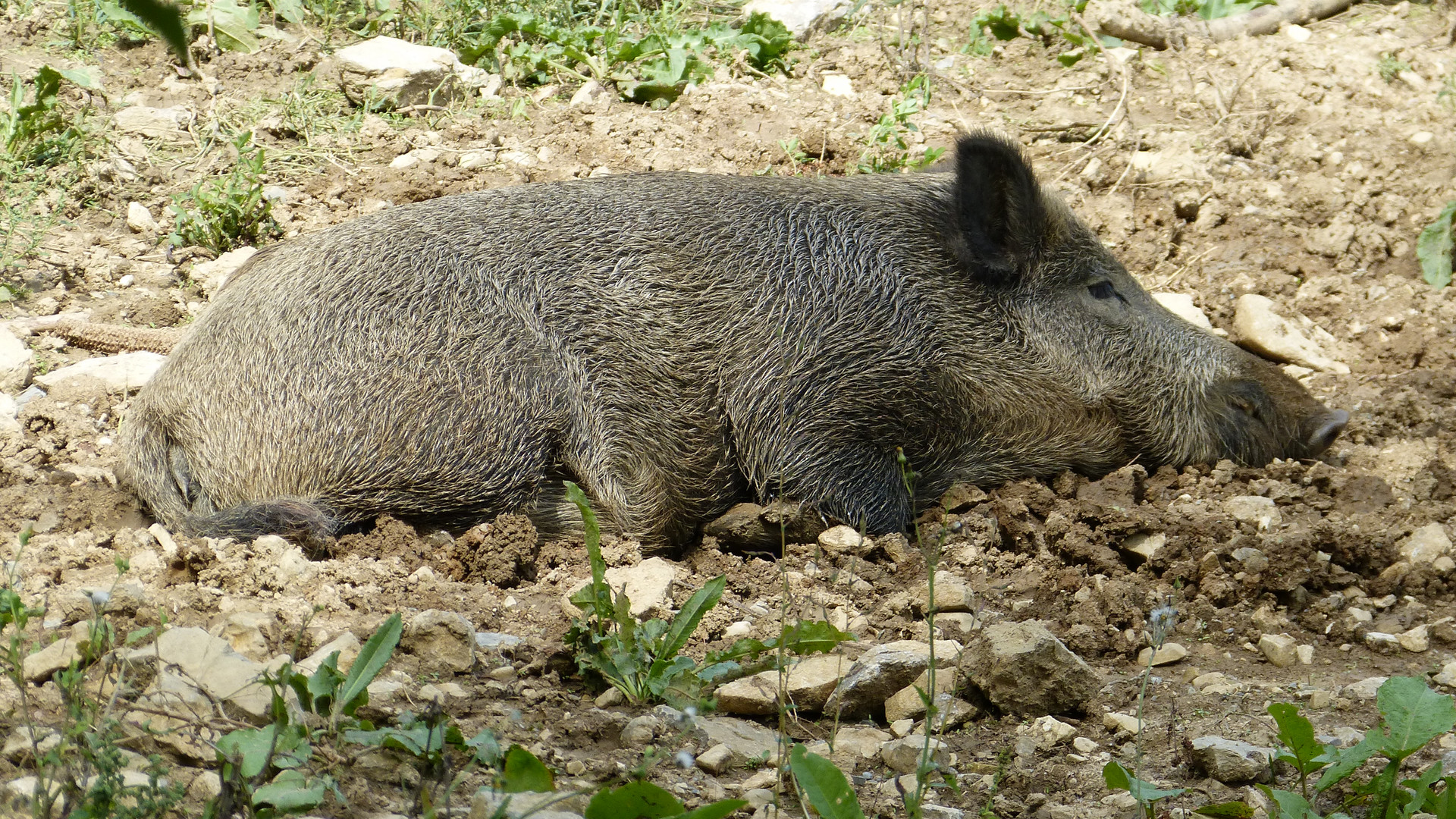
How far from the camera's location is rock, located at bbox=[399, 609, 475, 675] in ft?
9.52

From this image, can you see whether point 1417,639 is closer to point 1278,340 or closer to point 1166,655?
point 1166,655

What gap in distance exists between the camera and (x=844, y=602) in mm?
3746

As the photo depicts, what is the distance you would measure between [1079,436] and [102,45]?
18.4ft

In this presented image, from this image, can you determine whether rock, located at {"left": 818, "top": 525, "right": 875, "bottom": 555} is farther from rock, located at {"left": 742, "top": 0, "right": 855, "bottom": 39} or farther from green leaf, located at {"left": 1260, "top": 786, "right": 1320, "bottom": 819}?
rock, located at {"left": 742, "top": 0, "right": 855, "bottom": 39}

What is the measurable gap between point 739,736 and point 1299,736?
116 centimetres

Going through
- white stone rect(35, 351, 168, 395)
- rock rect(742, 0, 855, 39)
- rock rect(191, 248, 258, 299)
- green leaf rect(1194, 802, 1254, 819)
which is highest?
rock rect(742, 0, 855, 39)

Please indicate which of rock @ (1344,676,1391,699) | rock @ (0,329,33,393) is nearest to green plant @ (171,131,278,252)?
rock @ (0,329,33,393)

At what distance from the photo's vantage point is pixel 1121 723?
2.91 m

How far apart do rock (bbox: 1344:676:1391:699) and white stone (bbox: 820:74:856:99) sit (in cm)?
479

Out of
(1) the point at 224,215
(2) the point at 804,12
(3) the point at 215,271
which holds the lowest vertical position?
(3) the point at 215,271

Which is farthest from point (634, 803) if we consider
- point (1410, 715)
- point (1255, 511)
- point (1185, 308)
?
point (1185, 308)

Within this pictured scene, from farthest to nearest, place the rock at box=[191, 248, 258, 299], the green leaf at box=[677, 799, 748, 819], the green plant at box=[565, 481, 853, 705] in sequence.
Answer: the rock at box=[191, 248, 258, 299] < the green plant at box=[565, 481, 853, 705] < the green leaf at box=[677, 799, 748, 819]

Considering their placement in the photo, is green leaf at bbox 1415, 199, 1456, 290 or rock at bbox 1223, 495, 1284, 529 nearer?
rock at bbox 1223, 495, 1284, 529

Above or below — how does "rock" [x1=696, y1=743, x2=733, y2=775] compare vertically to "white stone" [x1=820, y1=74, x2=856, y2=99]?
below
